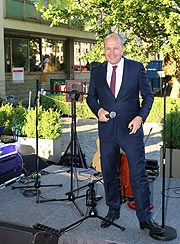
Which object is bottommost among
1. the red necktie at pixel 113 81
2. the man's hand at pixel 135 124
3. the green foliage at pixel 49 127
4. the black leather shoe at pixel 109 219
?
the black leather shoe at pixel 109 219

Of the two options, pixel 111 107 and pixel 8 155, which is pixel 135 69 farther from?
pixel 8 155

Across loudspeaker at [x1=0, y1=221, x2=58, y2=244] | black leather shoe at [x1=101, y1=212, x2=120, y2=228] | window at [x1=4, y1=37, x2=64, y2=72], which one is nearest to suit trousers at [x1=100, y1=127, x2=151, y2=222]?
black leather shoe at [x1=101, y1=212, x2=120, y2=228]

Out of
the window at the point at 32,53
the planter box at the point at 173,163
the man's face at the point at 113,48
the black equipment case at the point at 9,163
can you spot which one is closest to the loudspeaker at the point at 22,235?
the man's face at the point at 113,48

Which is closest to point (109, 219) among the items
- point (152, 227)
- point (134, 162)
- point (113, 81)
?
point (152, 227)

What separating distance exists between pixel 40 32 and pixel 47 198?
42.4 ft

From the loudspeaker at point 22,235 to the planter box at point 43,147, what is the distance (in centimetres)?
375

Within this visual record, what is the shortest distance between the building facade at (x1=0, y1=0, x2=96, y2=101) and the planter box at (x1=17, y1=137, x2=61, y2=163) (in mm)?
5146

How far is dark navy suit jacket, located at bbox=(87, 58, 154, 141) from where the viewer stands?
3.16 metres

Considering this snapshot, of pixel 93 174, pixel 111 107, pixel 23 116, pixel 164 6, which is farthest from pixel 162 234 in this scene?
pixel 164 6

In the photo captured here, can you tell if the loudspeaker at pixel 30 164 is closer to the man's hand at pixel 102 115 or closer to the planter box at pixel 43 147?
the planter box at pixel 43 147

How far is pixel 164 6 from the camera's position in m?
10.3

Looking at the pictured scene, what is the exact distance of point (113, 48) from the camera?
3.15 meters

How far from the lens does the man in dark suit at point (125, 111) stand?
10.4ft

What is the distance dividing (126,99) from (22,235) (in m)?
1.38
